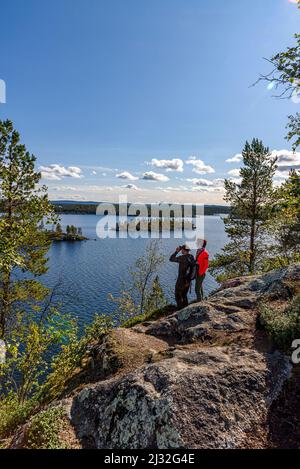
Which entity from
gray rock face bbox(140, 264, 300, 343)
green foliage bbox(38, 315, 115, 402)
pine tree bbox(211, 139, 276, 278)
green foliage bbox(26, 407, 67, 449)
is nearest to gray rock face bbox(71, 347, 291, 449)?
green foliage bbox(26, 407, 67, 449)

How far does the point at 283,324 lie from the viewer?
7316 mm

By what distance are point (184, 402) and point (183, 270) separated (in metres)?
6.81

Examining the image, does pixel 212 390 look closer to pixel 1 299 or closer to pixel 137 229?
pixel 1 299

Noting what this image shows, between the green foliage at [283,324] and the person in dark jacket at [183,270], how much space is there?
13.5 feet

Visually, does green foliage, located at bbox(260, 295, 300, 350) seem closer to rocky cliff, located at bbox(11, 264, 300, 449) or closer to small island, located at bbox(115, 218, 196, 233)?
rocky cliff, located at bbox(11, 264, 300, 449)

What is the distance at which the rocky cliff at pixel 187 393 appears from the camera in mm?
5199

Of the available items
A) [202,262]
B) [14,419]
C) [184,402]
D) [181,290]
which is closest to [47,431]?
[14,419]

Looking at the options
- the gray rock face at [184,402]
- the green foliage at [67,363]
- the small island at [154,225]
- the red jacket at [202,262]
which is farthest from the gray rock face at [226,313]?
the small island at [154,225]

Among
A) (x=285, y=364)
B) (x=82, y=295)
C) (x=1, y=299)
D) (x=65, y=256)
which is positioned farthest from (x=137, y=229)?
(x=285, y=364)

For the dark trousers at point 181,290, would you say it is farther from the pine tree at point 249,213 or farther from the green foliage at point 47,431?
the pine tree at point 249,213

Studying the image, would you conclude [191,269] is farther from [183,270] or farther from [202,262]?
[202,262]

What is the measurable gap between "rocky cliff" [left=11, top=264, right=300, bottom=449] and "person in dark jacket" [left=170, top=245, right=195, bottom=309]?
338 centimetres

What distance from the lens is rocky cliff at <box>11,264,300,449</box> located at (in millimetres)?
5199
